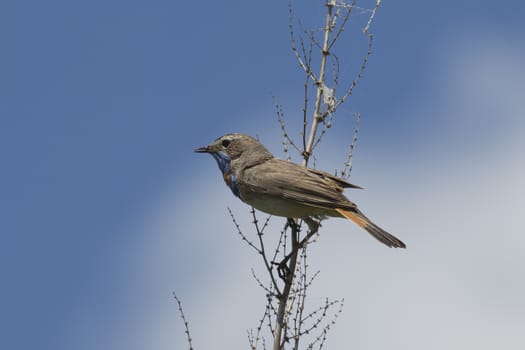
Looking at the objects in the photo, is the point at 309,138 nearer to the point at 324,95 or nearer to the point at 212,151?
the point at 324,95

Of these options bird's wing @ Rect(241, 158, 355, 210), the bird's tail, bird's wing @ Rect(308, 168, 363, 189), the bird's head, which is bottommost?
the bird's tail

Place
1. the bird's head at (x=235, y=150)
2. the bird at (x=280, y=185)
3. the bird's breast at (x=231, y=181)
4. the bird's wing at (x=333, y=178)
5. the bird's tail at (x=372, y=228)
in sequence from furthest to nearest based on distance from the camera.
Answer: the bird's head at (x=235, y=150), the bird's breast at (x=231, y=181), the bird's wing at (x=333, y=178), the bird at (x=280, y=185), the bird's tail at (x=372, y=228)

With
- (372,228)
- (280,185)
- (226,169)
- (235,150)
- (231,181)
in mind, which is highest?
(235,150)

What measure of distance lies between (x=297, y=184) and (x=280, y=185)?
18 centimetres

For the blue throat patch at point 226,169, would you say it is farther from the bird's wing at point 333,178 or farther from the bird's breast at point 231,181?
the bird's wing at point 333,178

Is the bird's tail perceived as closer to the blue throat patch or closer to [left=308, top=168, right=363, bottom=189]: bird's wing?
[left=308, top=168, right=363, bottom=189]: bird's wing

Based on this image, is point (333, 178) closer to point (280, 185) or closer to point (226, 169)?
point (280, 185)

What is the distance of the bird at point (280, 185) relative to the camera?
28.8 ft

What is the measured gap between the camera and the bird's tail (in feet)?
27.3

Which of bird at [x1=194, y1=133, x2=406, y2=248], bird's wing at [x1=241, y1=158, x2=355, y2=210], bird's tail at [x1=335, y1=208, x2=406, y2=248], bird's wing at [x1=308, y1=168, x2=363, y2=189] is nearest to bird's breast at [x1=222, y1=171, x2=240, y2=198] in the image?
bird at [x1=194, y1=133, x2=406, y2=248]

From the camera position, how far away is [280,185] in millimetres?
9039

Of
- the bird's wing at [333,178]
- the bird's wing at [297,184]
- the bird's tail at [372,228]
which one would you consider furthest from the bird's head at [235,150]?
the bird's tail at [372,228]

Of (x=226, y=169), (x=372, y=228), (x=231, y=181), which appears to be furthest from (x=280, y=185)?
(x=372, y=228)

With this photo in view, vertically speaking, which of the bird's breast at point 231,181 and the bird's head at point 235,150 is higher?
the bird's head at point 235,150
